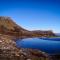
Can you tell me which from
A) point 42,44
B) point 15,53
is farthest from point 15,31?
point 42,44

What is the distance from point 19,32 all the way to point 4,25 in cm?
34

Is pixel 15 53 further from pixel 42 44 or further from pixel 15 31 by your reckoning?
pixel 42 44

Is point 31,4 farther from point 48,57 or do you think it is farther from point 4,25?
point 48,57

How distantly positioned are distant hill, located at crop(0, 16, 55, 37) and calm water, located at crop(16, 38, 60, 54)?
13cm

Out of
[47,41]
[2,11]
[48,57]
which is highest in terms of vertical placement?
[2,11]

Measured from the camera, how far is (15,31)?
2.99m

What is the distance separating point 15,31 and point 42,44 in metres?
0.62

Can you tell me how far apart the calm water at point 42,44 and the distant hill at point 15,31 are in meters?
0.13

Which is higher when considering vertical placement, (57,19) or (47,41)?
(57,19)

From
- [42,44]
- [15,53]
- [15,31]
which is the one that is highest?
[15,31]

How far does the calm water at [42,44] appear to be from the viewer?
9.50ft

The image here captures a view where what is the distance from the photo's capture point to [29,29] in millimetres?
2992

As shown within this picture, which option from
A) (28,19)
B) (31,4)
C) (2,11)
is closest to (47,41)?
(28,19)

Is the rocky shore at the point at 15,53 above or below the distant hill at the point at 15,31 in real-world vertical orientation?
below
